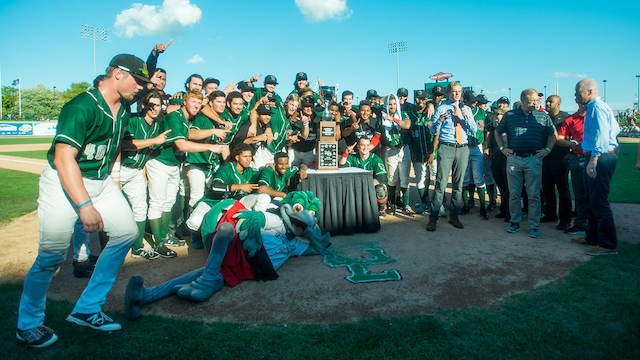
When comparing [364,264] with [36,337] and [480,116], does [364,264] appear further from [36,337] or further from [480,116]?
[480,116]

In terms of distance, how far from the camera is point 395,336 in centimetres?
273

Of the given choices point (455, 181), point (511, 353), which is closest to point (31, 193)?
point (455, 181)

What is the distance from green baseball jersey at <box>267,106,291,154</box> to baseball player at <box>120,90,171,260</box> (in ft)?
5.98

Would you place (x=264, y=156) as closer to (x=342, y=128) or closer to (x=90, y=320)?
(x=342, y=128)

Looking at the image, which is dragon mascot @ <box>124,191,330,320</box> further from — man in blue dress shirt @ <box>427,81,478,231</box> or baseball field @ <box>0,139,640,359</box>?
man in blue dress shirt @ <box>427,81,478,231</box>

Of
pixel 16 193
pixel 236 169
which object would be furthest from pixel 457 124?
pixel 16 193

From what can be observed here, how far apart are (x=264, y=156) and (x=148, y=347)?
3790 mm

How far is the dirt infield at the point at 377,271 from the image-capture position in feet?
10.6

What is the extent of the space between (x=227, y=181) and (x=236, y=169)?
235 millimetres

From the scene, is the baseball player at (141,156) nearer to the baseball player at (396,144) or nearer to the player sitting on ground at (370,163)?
the player sitting on ground at (370,163)

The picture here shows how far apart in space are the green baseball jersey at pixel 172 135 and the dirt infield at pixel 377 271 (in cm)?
129

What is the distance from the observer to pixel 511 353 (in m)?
2.51

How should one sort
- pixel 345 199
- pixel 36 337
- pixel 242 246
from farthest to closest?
1. pixel 345 199
2. pixel 242 246
3. pixel 36 337

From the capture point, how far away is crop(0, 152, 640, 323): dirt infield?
10.6ft
